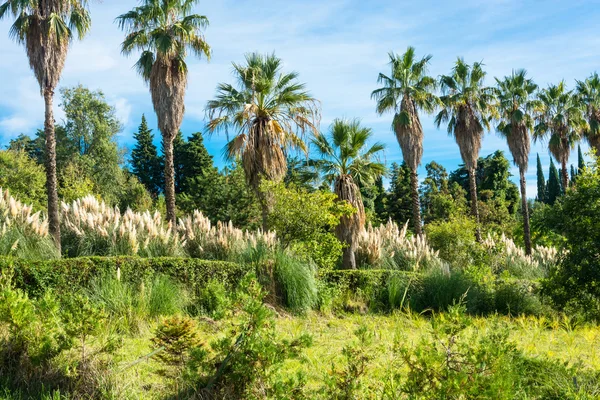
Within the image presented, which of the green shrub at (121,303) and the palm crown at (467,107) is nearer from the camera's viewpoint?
the green shrub at (121,303)

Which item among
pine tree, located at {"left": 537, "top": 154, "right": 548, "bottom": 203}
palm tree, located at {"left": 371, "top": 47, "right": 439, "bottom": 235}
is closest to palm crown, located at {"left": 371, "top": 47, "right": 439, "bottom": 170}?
palm tree, located at {"left": 371, "top": 47, "right": 439, "bottom": 235}

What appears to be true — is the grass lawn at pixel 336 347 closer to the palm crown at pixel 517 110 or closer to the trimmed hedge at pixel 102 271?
the trimmed hedge at pixel 102 271

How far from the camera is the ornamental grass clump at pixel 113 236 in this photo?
1023 centimetres

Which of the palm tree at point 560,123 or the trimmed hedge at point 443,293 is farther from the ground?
the palm tree at point 560,123

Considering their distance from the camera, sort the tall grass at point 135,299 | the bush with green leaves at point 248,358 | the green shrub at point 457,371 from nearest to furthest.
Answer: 1. the green shrub at point 457,371
2. the bush with green leaves at point 248,358
3. the tall grass at point 135,299

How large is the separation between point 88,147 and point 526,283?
38.1m

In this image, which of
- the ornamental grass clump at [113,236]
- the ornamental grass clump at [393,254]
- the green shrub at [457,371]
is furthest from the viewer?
the ornamental grass clump at [393,254]

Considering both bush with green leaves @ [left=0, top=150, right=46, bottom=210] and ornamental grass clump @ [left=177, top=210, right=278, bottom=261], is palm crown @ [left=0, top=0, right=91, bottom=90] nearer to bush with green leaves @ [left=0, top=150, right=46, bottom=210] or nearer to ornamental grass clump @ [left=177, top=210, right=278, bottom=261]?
ornamental grass clump @ [left=177, top=210, right=278, bottom=261]

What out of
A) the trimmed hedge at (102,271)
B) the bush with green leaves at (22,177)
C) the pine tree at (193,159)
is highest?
the pine tree at (193,159)

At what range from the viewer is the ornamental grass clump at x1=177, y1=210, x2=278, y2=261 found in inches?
437

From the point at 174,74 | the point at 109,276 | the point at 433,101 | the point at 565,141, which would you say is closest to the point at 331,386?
the point at 109,276

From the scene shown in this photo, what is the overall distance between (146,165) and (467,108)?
3270cm

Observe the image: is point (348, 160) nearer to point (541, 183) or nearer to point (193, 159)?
point (193, 159)

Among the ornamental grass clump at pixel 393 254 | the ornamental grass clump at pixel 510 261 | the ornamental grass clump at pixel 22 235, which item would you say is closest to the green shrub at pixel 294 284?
the ornamental grass clump at pixel 22 235
